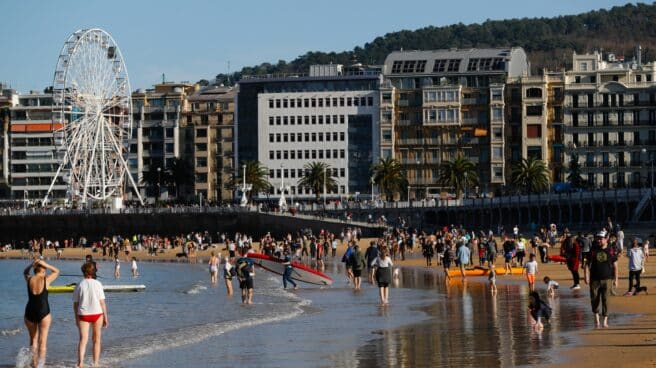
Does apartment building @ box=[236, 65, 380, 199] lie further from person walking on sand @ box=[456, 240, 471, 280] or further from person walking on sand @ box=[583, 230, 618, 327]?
person walking on sand @ box=[583, 230, 618, 327]

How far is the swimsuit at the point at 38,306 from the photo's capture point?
71.4 feet

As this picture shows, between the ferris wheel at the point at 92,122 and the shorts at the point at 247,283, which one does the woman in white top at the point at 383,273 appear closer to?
the shorts at the point at 247,283

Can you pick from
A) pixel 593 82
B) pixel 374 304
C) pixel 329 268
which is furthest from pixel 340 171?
pixel 374 304

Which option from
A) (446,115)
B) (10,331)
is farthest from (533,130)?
(10,331)

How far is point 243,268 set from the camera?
1574 inches

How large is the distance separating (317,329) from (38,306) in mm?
9508

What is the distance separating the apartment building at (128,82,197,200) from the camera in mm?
156750

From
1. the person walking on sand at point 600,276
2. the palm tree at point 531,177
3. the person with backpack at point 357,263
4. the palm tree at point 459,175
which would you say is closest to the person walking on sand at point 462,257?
the person with backpack at point 357,263

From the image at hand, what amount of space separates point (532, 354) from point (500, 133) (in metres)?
112

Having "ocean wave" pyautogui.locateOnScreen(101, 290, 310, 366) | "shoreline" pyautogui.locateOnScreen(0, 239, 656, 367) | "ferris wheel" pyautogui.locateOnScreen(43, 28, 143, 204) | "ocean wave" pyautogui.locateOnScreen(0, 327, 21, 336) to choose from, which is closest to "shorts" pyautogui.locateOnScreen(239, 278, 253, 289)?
"ocean wave" pyautogui.locateOnScreen(101, 290, 310, 366)

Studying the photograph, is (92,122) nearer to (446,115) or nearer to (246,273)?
(446,115)

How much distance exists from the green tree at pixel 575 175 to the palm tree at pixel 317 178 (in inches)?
1003

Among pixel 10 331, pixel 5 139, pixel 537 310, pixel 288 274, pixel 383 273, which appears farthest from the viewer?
pixel 5 139

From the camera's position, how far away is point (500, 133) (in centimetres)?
13400
